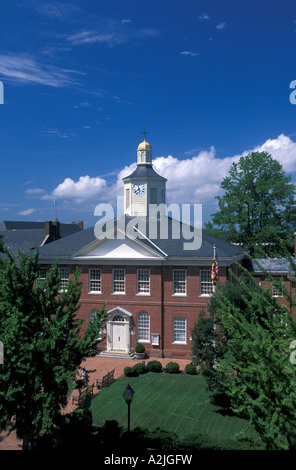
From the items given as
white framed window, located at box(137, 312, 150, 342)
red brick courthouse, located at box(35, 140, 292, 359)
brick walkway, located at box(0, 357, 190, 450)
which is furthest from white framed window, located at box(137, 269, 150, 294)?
brick walkway, located at box(0, 357, 190, 450)

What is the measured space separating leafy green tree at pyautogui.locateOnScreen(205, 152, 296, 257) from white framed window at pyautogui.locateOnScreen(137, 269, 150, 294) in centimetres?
1737

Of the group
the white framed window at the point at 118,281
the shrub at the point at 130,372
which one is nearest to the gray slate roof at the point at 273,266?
the white framed window at the point at 118,281

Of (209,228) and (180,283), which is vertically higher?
(209,228)

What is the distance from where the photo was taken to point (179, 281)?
32125mm

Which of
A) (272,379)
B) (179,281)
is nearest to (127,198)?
(179,281)

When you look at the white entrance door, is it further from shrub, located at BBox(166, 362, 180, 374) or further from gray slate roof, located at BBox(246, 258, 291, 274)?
gray slate roof, located at BBox(246, 258, 291, 274)

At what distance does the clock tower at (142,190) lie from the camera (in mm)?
39375

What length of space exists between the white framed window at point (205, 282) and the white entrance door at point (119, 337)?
24.4 ft

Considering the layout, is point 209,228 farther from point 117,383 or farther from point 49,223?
point 117,383

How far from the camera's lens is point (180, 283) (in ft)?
105

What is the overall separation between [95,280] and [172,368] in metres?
10.3

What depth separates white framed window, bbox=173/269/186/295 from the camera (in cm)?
3206
